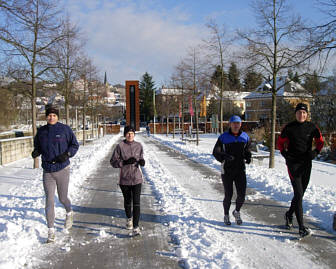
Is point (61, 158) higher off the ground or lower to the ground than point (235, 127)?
lower

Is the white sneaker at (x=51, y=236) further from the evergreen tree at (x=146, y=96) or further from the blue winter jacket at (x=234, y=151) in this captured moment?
the evergreen tree at (x=146, y=96)

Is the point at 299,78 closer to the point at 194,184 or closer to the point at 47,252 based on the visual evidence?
the point at 194,184

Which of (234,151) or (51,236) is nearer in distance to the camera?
(51,236)

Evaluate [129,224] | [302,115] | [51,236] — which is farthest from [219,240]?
[51,236]

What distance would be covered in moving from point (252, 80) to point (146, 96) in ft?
244

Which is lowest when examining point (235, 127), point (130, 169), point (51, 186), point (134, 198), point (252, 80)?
point (134, 198)

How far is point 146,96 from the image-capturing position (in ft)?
279

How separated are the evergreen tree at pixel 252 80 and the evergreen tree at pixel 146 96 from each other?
7193cm

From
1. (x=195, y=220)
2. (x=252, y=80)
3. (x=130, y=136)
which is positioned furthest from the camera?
(x=252, y=80)

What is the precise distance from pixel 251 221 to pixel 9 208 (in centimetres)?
457

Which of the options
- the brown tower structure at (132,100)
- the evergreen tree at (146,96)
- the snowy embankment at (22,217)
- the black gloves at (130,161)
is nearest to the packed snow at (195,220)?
the snowy embankment at (22,217)

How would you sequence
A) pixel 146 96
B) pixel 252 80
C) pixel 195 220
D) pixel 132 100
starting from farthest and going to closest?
pixel 146 96, pixel 132 100, pixel 252 80, pixel 195 220

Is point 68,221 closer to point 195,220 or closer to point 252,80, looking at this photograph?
point 195,220

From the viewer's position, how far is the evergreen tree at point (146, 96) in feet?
278
